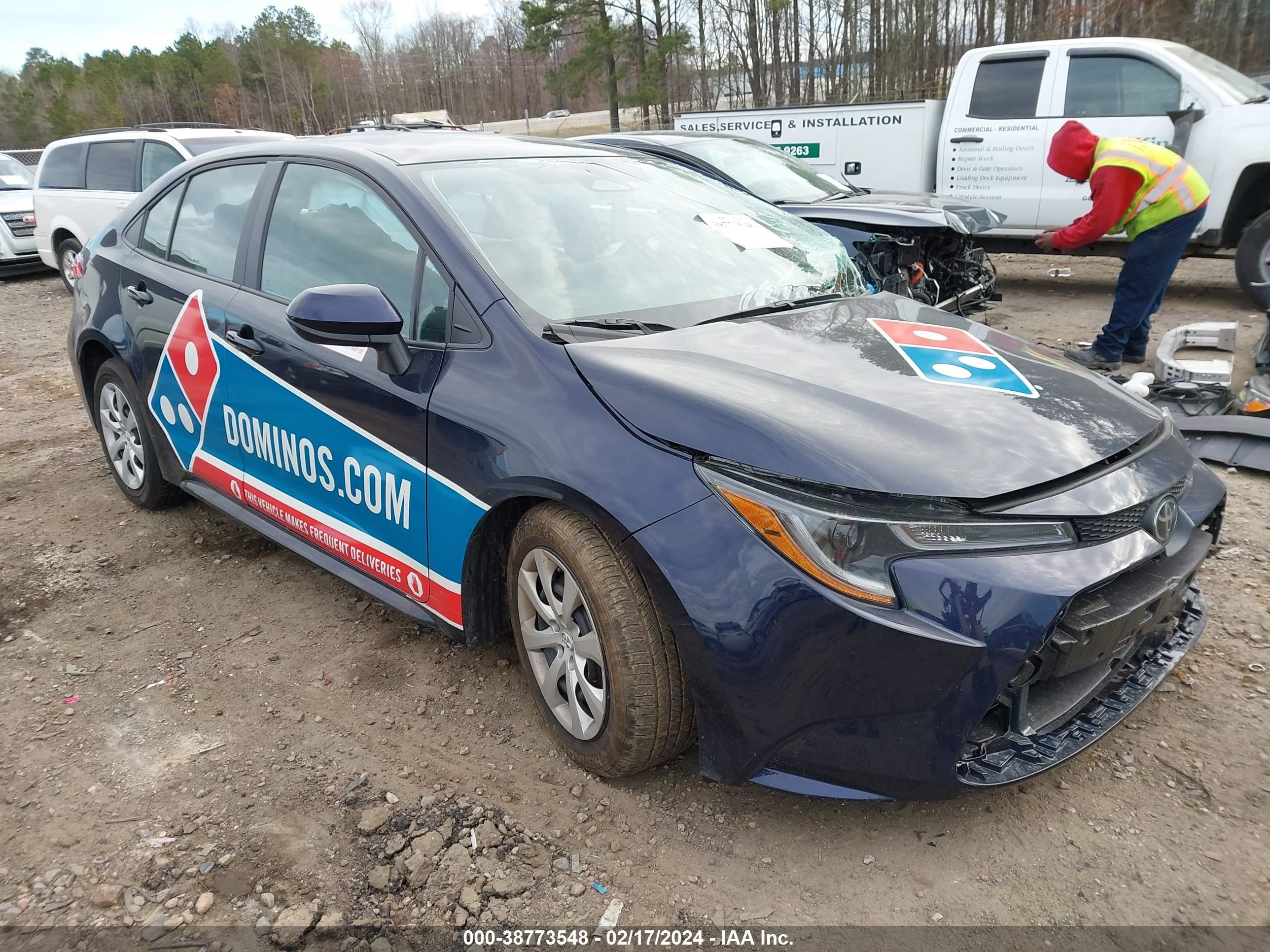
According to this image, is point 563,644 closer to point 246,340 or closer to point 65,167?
point 246,340

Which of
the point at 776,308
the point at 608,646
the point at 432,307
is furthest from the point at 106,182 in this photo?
the point at 608,646

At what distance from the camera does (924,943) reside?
1.88 meters

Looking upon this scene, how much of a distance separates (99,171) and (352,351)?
29.3ft

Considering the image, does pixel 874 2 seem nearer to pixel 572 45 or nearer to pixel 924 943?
pixel 572 45

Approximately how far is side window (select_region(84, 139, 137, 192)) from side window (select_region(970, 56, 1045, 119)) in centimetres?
856

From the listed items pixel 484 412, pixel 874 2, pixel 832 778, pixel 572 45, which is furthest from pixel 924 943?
pixel 572 45

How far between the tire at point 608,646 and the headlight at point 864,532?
383mm

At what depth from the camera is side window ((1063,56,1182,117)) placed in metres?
7.79

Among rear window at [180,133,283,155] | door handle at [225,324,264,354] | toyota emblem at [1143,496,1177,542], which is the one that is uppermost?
rear window at [180,133,283,155]

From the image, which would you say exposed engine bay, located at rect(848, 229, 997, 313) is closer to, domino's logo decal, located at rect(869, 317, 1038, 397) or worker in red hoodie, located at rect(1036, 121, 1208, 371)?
worker in red hoodie, located at rect(1036, 121, 1208, 371)

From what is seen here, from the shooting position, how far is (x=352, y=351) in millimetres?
2695

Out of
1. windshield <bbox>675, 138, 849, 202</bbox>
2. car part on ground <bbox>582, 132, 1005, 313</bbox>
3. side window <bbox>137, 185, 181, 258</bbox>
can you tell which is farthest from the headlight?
windshield <bbox>675, 138, 849, 202</bbox>

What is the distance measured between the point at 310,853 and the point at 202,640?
1.34 meters

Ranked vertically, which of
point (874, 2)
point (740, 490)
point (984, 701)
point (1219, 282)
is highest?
point (874, 2)
